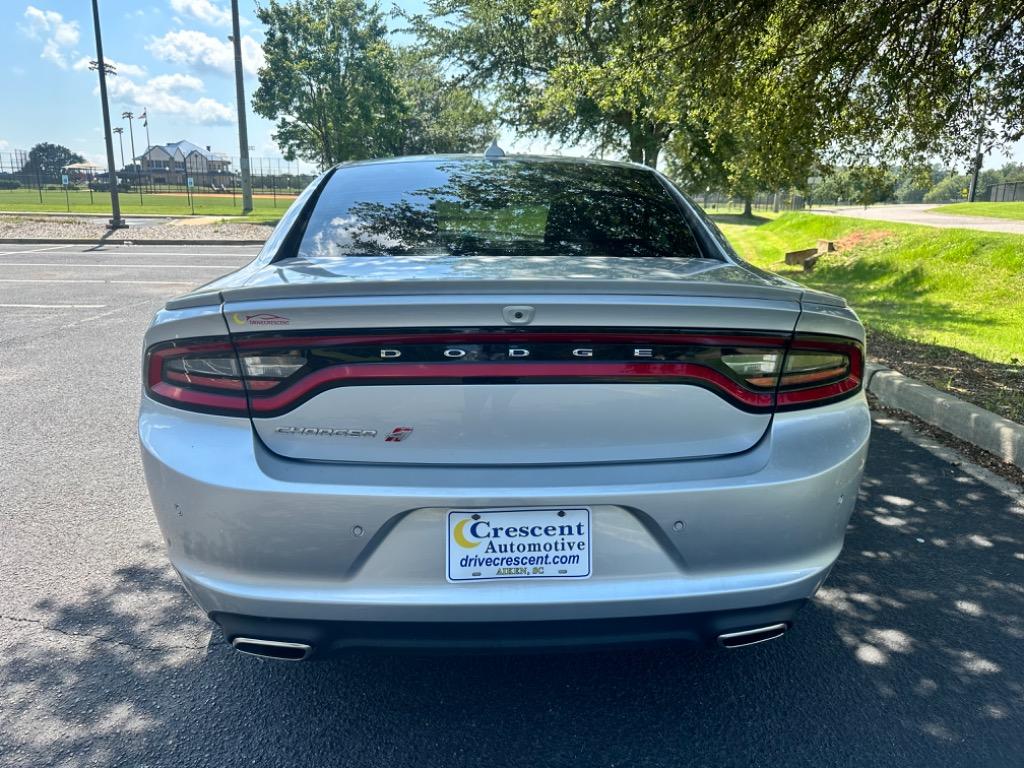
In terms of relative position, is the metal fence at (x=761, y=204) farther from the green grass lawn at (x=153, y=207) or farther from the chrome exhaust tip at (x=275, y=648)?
the chrome exhaust tip at (x=275, y=648)

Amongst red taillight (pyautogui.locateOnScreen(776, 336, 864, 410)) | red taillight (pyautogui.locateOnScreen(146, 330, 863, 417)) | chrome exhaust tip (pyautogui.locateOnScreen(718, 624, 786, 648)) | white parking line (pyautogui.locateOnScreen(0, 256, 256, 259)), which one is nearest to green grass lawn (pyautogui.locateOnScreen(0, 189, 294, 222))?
white parking line (pyautogui.locateOnScreen(0, 256, 256, 259))

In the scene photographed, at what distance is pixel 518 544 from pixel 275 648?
27.3 inches

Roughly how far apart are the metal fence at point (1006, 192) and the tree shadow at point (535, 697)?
4647 centimetres

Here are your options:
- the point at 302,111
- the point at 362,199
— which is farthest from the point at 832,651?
the point at 302,111

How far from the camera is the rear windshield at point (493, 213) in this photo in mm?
2732

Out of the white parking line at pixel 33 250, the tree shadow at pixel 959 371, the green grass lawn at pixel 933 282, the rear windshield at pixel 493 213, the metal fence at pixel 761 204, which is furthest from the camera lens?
the metal fence at pixel 761 204

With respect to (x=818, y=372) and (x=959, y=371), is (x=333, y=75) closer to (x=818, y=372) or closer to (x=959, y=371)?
(x=959, y=371)

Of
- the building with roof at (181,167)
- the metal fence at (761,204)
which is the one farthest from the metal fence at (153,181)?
the metal fence at (761,204)

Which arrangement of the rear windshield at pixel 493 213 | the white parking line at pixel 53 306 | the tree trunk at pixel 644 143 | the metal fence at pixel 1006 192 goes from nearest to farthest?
the rear windshield at pixel 493 213, the white parking line at pixel 53 306, the tree trunk at pixel 644 143, the metal fence at pixel 1006 192

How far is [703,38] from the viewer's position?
21.5 feet

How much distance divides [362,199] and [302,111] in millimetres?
37262

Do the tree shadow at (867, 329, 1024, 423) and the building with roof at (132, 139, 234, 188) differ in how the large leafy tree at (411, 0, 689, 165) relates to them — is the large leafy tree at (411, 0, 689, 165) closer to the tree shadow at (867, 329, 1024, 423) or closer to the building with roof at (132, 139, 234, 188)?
the tree shadow at (867, 329, 1024, 423)

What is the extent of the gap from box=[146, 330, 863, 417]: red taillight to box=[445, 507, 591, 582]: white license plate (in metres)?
0.34

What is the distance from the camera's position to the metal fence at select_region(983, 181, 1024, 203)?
43156 millimetres
